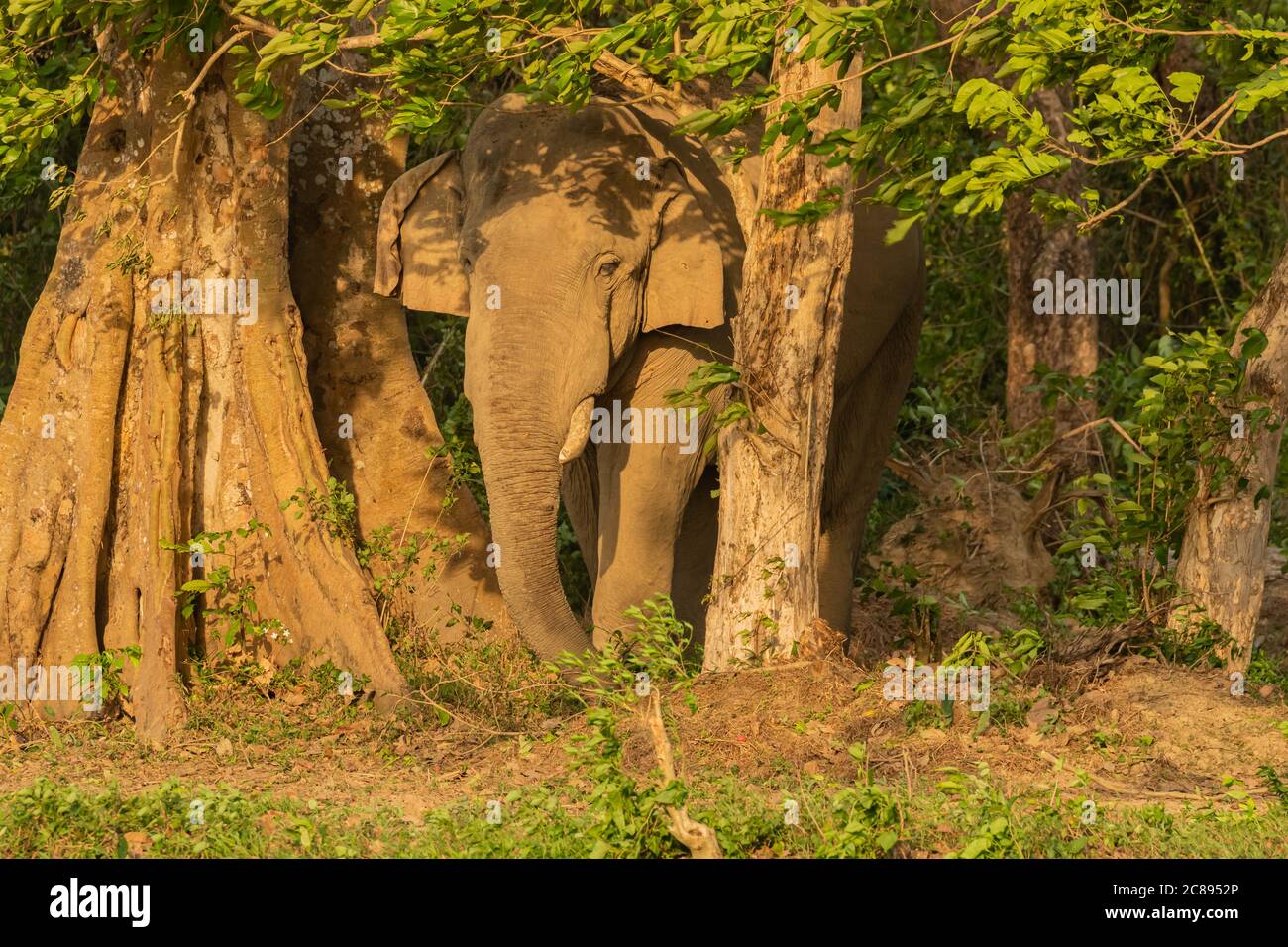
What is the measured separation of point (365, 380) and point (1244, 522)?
4.41 meters

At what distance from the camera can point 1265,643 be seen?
1025cm

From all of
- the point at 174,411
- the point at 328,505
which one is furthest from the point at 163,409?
the point at 328,505

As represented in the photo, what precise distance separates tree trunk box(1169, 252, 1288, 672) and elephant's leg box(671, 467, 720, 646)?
246cm

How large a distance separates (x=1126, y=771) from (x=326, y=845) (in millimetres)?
3049

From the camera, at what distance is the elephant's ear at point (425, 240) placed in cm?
867

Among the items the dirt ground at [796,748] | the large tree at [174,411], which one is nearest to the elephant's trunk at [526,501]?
the dirt ground at [796,748]

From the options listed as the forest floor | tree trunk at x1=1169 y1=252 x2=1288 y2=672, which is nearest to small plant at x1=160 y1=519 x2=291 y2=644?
the forest floor

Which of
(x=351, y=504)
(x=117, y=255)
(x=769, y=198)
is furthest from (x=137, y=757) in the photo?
(x=769, y=198)

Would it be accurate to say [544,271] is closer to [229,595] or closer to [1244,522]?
[229,595]

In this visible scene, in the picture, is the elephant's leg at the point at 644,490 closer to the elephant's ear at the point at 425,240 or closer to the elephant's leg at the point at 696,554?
the elephant's leg at the point at 696,554

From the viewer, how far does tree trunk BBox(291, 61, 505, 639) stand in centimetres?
945

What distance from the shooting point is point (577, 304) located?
8172mm

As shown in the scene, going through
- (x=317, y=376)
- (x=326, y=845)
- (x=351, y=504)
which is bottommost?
(x=326, y=845)
